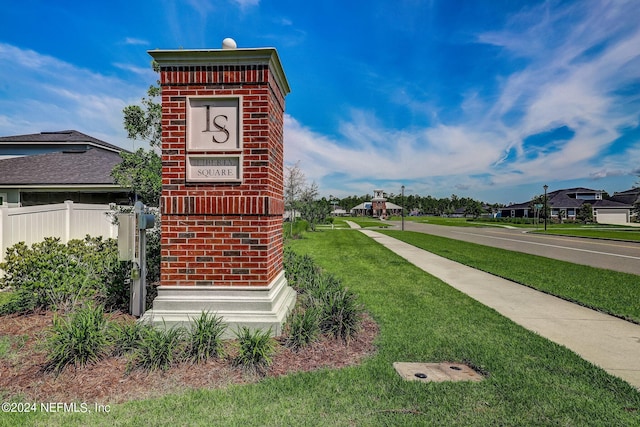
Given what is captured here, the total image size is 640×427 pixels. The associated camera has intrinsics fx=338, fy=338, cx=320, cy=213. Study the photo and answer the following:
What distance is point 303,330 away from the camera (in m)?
4.03

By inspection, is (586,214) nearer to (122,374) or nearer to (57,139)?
(57,139)

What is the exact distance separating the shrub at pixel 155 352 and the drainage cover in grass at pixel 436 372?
2.35m

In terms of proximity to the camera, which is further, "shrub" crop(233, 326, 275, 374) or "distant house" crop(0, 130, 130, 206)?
"distant house" crop(0, 130, 130, 206)

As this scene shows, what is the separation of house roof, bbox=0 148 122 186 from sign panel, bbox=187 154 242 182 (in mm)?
8309

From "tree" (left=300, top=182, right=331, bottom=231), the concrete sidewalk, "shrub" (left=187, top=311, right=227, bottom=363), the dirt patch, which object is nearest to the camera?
the dirt patch

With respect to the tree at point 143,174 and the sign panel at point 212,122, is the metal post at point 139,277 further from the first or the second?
the tree at point 143,174

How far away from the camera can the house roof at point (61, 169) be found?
1177 cm

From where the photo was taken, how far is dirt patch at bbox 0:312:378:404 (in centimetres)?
301

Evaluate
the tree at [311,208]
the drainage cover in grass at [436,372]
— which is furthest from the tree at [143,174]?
the tree at [311,208]

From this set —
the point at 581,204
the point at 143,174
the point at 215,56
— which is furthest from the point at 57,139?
the point at 581,204

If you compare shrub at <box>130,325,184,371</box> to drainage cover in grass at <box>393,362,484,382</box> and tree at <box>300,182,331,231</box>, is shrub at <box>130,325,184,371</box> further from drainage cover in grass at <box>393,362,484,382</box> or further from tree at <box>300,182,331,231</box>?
tree at <box>300,182,331,231</box>

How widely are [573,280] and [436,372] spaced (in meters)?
6.89

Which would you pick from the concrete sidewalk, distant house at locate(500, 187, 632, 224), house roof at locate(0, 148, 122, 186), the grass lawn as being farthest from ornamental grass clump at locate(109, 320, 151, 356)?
distant house at locate(500, 187, 632, 224)

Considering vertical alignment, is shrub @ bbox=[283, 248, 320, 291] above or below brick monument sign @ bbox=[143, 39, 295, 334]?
below
